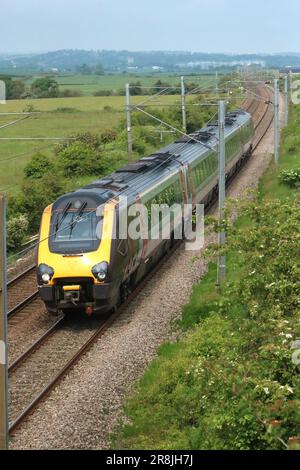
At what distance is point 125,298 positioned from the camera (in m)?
19.5

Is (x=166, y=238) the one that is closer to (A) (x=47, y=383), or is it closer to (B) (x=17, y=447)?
(A) (x=47, y=383)

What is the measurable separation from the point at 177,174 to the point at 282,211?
10225 millimetres

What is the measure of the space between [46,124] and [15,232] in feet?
141

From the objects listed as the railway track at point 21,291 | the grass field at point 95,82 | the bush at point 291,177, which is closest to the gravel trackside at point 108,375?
the railway track at point 21,291

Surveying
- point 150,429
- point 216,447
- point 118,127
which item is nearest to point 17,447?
point 150,429

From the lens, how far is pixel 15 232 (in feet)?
92.8

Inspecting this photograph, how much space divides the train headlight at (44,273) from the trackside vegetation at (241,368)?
10.3ft

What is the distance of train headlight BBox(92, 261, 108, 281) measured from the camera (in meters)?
17.0

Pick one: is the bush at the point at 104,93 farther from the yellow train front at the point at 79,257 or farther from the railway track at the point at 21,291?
the yellow train front at the point at 79,257

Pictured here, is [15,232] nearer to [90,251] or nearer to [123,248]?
[123,248]

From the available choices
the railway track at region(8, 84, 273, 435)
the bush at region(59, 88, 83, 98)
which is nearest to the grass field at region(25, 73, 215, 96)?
the bush at region(59, 88, 83, 98)

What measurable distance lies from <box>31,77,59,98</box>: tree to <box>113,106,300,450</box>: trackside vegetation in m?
64.2
